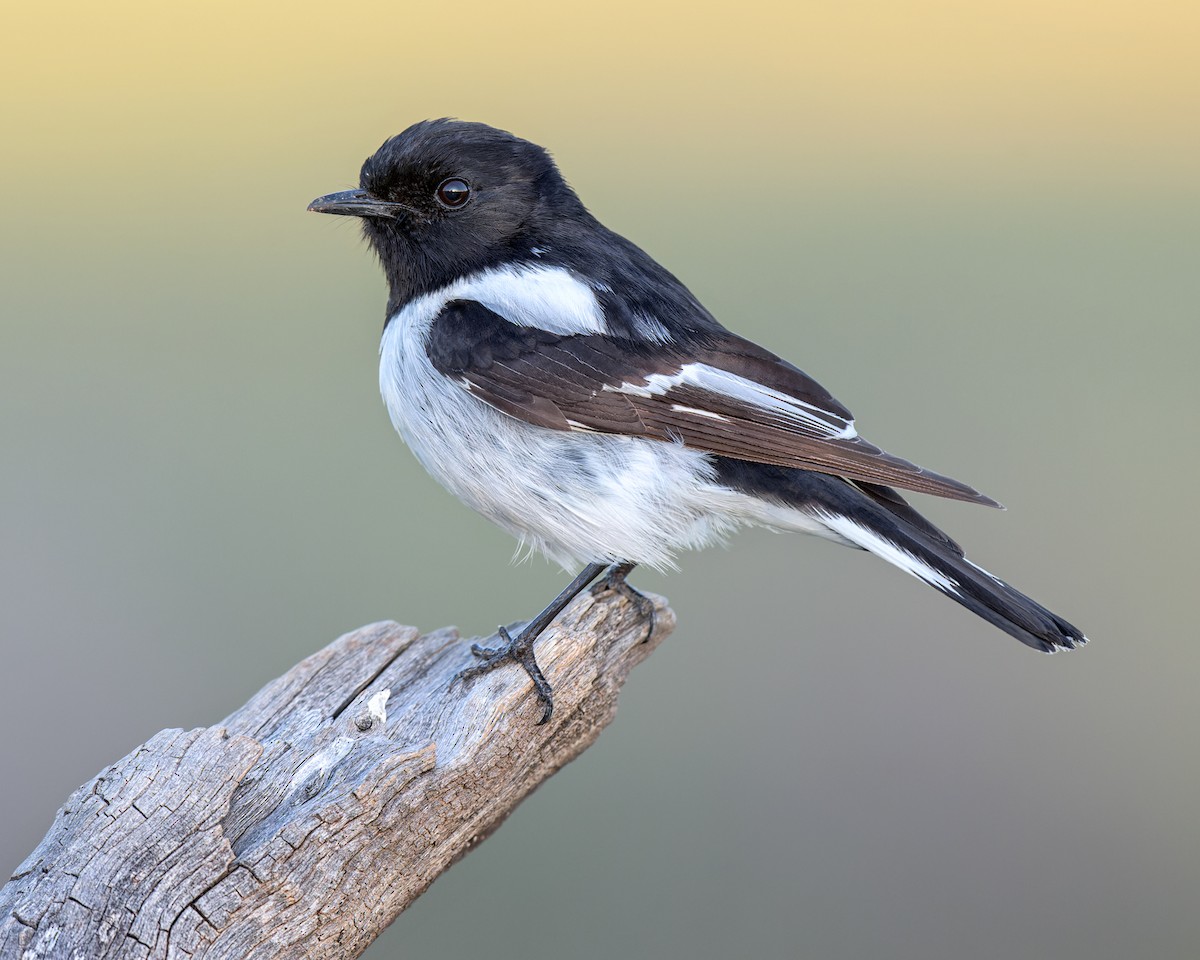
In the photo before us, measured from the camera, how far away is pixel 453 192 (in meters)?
4.13

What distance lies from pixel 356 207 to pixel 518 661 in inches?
62.7

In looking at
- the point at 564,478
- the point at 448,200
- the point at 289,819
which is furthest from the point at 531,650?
the point at 448,200

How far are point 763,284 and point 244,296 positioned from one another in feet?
10.4

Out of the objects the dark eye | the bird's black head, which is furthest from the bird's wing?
the dark eye

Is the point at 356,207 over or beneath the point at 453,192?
beneath

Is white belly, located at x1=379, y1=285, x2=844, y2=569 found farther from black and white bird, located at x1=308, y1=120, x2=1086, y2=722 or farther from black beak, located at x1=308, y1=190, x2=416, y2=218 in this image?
black beak, located at x1=308, y1=190, x2=416, y2=218

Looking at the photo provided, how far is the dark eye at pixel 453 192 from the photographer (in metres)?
4.13

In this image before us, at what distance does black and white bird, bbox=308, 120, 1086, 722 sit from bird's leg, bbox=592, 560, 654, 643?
0.37 ft

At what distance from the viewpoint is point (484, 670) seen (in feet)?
12.0

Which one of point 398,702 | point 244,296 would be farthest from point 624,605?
point 244,296

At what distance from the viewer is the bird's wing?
3609 mm

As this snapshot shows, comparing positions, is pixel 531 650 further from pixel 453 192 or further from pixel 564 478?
pixel 453 192

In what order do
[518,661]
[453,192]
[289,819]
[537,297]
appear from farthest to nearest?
[453,192] < [537,297] < [518,661] < [289,819]

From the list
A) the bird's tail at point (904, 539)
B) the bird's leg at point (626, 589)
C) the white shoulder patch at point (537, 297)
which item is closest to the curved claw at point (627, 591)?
the bird's leg at point (626, 589)
